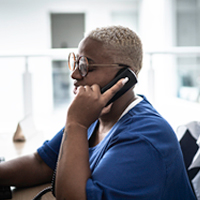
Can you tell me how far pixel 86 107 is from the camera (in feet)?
2.33

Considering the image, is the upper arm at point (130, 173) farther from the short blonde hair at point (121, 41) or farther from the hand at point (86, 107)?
the short blonde hair at point (121, 41)

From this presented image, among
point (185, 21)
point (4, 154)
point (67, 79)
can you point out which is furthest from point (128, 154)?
point (67, 79)

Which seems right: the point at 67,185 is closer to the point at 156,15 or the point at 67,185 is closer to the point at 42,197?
the point at 42,197

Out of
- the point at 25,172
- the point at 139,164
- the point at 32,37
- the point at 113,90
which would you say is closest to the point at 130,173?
the point at 139,164

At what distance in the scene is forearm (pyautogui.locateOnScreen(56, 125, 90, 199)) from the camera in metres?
0.63

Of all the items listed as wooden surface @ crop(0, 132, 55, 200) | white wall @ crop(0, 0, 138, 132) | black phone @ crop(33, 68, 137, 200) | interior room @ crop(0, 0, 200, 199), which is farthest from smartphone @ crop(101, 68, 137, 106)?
white wall @ crop(0, 0, 138, 132)

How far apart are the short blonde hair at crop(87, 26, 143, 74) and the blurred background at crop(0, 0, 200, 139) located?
4177mm

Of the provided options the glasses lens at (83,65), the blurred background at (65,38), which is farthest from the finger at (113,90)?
the blurred background at (65,38)

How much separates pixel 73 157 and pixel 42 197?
27cm

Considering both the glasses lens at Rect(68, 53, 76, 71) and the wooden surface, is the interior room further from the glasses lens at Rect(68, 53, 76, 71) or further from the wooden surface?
the glasses lens at Rect(68, 53, 76, 71)

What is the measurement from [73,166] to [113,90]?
0.82 ft

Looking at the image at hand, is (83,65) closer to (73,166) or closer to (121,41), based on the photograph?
(121,41)

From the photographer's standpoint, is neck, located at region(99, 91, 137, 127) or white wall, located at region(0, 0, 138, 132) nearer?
neck, located at region(99, 91, 137, 127)

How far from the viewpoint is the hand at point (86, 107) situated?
27.8 inches
